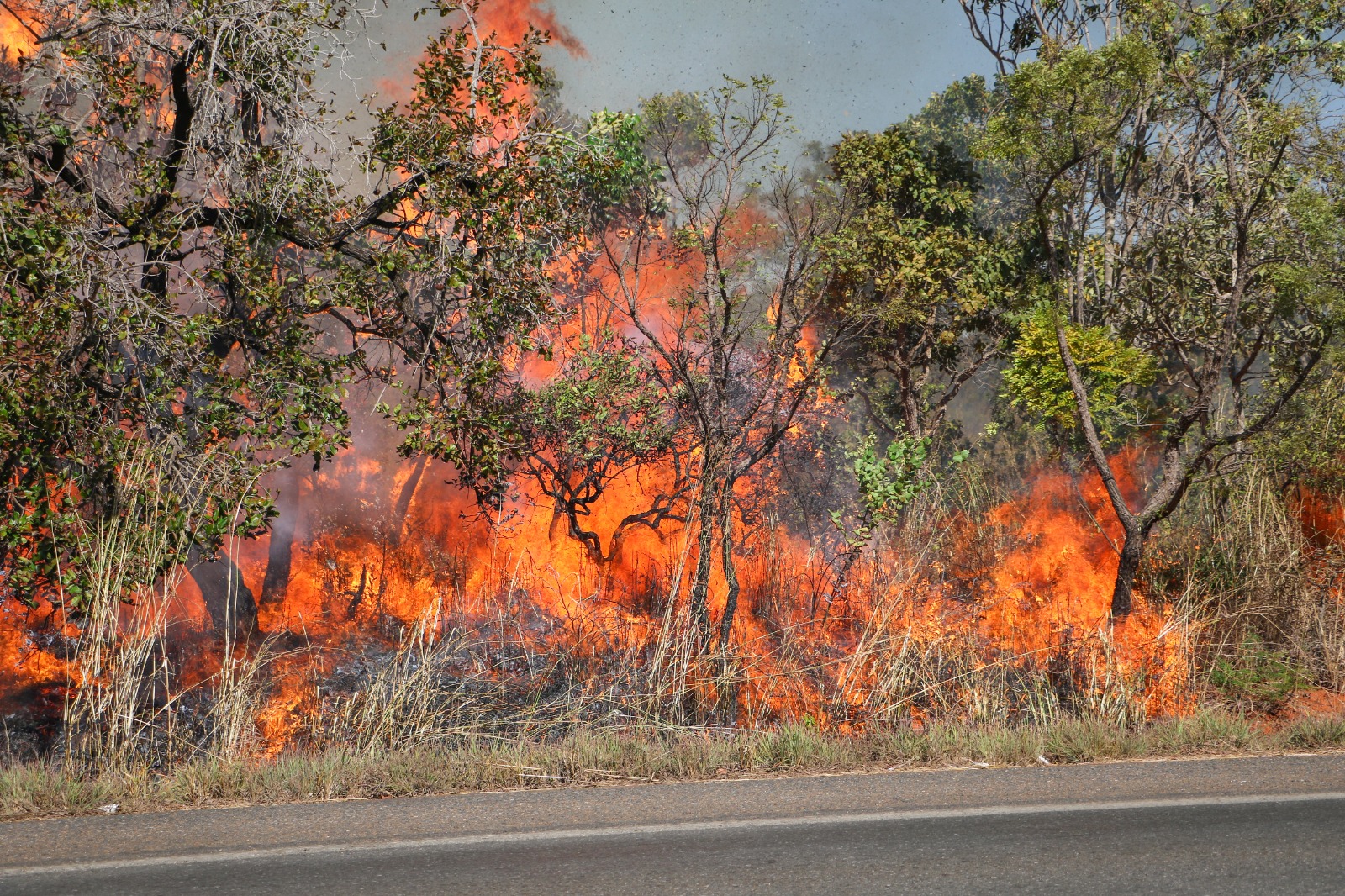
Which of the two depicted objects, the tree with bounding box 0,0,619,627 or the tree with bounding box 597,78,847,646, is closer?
the tree with bounding box 0,0,619,627

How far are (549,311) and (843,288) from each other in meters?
10.5

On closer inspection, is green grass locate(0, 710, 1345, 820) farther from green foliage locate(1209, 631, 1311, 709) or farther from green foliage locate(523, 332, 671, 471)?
green foliage locate(523, 332, 671, 471)

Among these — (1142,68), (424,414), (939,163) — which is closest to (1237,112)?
(1142,68)

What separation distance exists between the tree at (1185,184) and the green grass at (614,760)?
6.56 meters

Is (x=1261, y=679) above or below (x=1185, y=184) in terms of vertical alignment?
below

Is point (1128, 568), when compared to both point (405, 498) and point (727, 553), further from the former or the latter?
point (405, 498)

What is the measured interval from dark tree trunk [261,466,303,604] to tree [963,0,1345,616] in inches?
552

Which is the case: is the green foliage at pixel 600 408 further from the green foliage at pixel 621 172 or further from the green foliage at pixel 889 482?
the green foliage at pixel 889 482

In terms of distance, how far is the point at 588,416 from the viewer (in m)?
16.8

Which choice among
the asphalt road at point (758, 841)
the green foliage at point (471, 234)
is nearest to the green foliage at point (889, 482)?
the green foliage at point (471, 234)

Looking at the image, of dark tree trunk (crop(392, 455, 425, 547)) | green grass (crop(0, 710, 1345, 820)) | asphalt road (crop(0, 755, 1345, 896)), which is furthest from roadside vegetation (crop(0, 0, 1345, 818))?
dark tree trunk (crop(392, 455, 425, 547))

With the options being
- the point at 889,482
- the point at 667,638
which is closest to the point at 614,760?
the point at 667,638

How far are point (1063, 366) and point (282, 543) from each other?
14.4 meters

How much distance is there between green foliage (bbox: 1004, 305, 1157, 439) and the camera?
13.0 m
